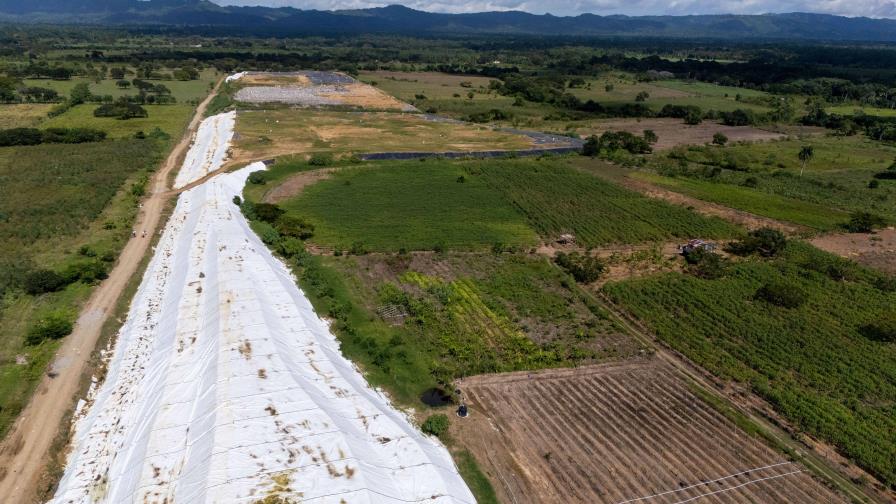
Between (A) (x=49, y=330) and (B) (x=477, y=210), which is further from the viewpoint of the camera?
(B) (x=477, y=210)

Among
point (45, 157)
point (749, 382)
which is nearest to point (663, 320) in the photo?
point (749, 382)

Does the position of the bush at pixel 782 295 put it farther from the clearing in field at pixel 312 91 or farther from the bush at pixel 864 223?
the clearing in field at pixel 312 91

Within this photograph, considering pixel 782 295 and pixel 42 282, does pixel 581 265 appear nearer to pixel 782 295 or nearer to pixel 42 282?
pixel 782 295

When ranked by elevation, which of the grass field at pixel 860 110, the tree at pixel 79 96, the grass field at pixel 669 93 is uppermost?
the grass field at pixel 669 93

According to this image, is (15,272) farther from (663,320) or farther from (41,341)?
(663,320)

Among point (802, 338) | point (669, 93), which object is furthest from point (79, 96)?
point (669, 93)

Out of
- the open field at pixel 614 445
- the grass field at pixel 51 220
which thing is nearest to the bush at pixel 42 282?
the grass field at pixel 51 220
